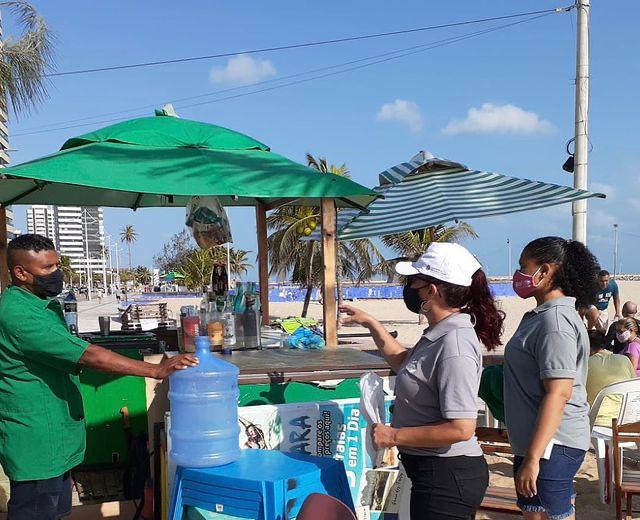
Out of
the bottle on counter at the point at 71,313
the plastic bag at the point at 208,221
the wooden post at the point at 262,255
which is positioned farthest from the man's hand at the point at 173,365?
the wooden post at the point at 262,255

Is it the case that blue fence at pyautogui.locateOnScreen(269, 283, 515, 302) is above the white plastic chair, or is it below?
below

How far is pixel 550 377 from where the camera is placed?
255 centimetres

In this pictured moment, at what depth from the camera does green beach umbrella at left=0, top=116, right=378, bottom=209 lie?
3.82m

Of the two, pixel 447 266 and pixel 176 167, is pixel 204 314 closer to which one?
pixel 176 167

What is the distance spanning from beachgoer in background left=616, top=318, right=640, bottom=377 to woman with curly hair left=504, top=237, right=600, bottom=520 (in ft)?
14.0

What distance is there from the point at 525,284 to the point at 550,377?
473 millimetres

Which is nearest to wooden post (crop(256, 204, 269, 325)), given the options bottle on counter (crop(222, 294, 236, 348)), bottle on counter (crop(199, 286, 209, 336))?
bottle on counter (crop(199, 286, 209, 336))

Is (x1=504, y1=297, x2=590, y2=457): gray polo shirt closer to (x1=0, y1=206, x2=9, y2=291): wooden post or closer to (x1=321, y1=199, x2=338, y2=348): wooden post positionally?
(x1=321, y1=199, x2=338, y2=348): wooden post

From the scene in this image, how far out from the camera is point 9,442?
Result: 9.74 feet

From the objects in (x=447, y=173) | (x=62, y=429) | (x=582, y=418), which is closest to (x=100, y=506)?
(x=62, y=429)

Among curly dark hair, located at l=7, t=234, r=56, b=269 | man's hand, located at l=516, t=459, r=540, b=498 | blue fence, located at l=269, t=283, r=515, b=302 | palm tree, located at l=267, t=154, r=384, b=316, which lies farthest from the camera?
blue fence, located at l=269, t=283, r=515, b=302

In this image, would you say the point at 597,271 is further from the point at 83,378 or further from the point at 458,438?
the point at 83,378

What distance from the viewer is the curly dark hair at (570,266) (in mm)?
2793

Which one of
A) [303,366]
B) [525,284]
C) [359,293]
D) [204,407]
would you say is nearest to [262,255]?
[303,366]
